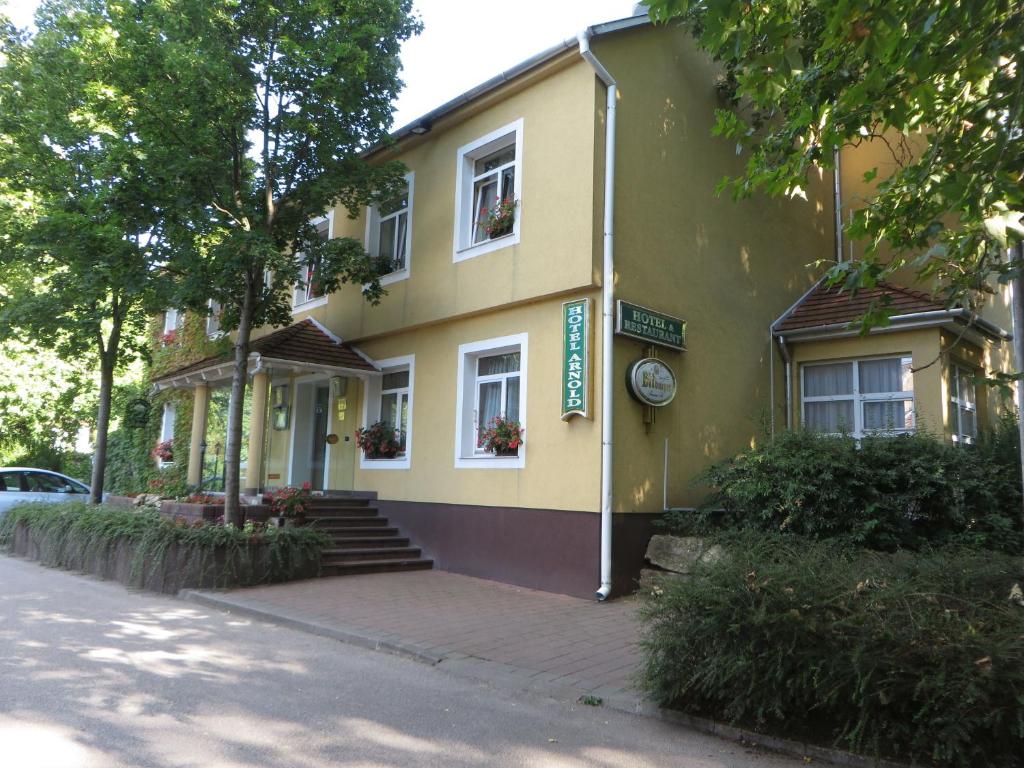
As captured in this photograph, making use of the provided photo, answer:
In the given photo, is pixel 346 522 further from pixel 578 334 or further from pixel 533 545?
pixel 578 334

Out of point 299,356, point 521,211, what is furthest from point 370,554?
point 521,211

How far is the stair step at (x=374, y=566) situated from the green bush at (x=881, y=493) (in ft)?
16.1

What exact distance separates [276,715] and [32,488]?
1548 centimetres

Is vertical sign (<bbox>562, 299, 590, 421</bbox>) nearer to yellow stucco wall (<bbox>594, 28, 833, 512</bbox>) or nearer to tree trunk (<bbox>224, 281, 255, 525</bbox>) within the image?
yellow stucco wall (<bbox>594, 28, 833, 512</bbox>)

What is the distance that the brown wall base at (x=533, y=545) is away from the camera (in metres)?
10.2

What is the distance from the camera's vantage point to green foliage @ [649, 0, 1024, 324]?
5.27 metres

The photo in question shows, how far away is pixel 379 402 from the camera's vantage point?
14.3 m

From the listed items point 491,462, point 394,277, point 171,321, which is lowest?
point 491,462

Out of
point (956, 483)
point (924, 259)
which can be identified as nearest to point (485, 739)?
point (924, 259)

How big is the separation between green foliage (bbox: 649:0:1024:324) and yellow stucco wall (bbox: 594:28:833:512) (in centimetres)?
405

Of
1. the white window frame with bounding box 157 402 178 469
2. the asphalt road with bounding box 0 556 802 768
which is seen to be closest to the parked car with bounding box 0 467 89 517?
the white window frame with bounding box 157 402 178 469

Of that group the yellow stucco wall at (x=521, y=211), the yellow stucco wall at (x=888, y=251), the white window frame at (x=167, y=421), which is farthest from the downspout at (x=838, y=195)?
the white window frame at (x=167, y=421)

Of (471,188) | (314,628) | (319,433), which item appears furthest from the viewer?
(319,433)

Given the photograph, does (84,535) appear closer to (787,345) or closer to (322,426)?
(322,426)
